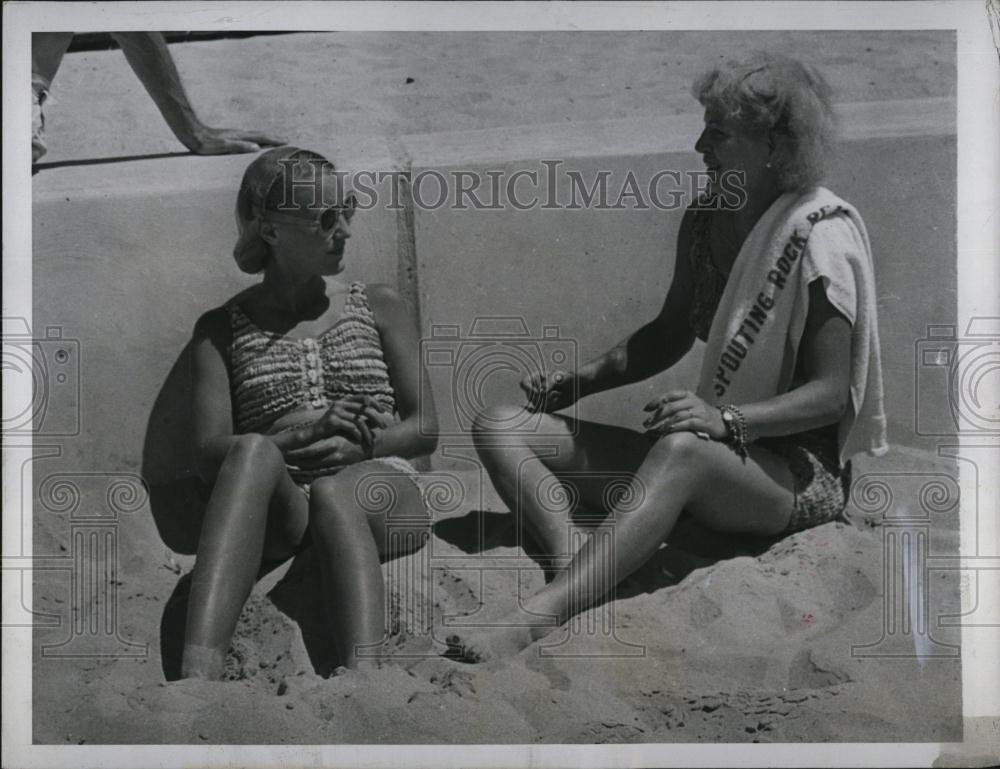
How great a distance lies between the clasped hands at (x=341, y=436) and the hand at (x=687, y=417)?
2.40 ft

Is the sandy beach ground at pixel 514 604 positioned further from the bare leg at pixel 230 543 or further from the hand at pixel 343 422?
the hand at pixel 343 422

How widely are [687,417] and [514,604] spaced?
655 millimetres

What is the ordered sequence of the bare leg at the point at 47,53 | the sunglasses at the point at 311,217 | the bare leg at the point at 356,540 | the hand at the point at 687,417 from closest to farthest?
the bare leg at the point at 356,540 < the hand at the point at 687,417 < the sunglasses at the point at 311,217 < the bare leg at the point at 47,53

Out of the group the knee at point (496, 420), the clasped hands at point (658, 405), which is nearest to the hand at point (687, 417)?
the clasped hands at point (658, 405)

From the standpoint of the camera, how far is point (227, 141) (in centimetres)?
564

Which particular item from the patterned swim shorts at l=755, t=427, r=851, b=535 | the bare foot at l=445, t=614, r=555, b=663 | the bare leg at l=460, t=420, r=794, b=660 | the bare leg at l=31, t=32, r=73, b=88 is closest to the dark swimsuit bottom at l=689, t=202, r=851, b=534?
the patterned swim shorts at l=755, t=427, r=851, b=535

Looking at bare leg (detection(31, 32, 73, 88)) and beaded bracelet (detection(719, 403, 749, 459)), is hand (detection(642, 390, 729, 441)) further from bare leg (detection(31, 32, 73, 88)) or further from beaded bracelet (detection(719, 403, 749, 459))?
bare leg (detection(31, 32, 73, 88))

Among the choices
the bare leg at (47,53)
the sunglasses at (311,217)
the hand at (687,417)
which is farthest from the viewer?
the bare leg at (47,53)

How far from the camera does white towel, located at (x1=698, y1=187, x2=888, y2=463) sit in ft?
17.7

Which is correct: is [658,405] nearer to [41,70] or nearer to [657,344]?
[657,344]

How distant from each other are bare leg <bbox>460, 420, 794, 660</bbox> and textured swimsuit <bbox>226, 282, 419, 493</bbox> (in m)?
0.49

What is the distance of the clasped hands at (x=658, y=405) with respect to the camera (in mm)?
5352

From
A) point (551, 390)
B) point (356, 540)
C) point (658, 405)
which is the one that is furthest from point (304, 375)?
point (658, 405)

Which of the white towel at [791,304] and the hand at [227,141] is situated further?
the hand at [227,141]
